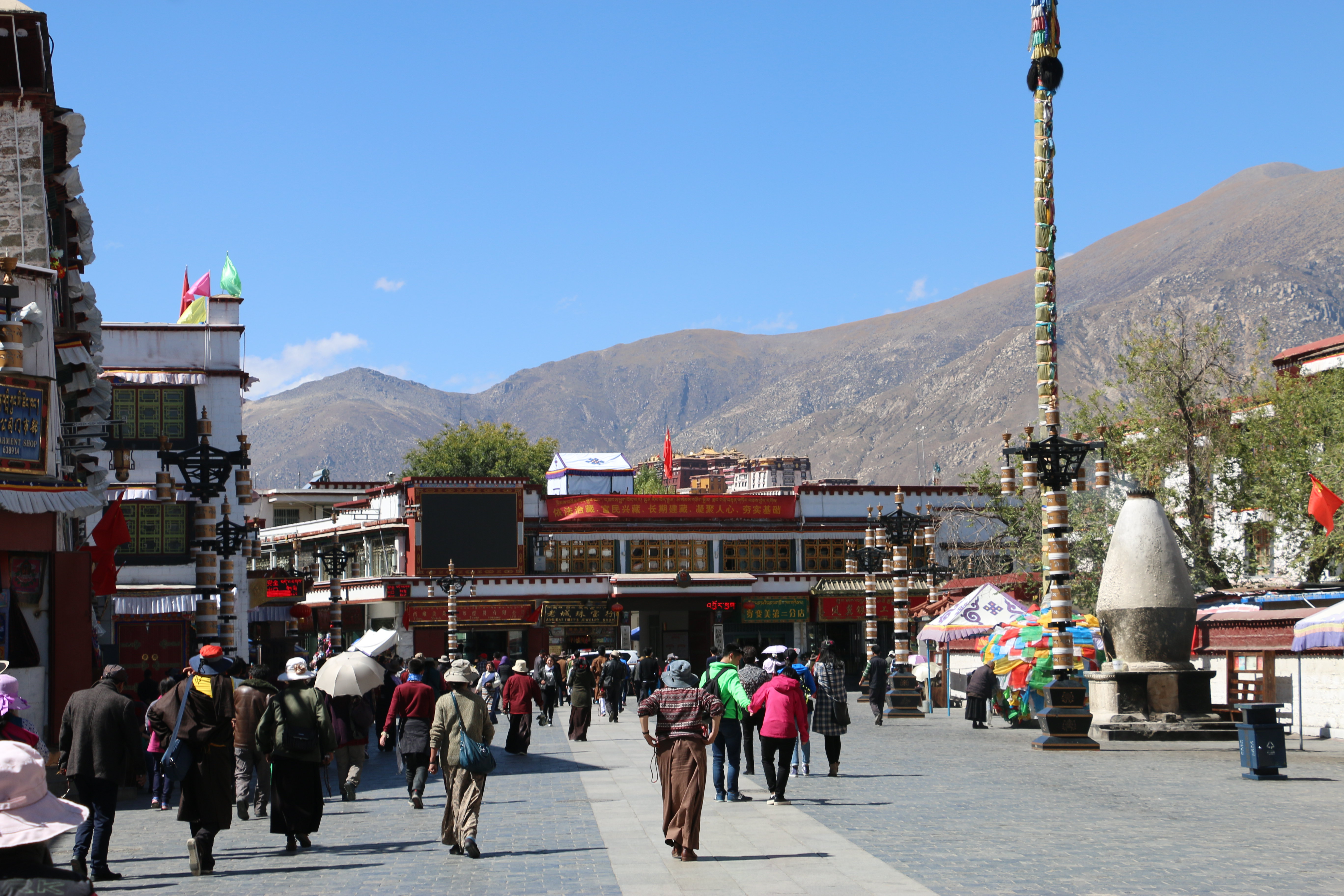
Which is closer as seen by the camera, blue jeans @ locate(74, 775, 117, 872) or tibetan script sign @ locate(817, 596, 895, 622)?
blue jeans @ locate(74, 775, 117, 872)

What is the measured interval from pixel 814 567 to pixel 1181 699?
127ft

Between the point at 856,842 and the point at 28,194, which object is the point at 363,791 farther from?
the point at 28,194

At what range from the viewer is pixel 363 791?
61.7 feet

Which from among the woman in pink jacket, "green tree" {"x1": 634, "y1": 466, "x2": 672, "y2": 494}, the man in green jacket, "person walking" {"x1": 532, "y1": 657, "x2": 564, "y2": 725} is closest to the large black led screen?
"person walking" {"x1": 532, "y1": 657, "x2": 564, "y2": 725}

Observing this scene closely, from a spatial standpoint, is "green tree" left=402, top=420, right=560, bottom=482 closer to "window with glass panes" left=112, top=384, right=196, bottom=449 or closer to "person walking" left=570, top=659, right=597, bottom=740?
"window with glass panes" left=112, top=384, right=196, bottom=449

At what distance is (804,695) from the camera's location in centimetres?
1738

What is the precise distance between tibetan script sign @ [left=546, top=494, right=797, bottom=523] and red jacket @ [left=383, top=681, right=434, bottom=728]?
43.0m

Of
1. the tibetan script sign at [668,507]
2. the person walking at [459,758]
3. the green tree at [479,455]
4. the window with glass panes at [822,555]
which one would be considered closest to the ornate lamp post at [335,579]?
the tibetan script sign at [668,507]

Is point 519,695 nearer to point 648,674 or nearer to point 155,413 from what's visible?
point 648,674

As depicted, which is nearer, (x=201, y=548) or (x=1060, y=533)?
(x=1060, y=533)

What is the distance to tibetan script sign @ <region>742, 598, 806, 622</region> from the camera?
2338 inches

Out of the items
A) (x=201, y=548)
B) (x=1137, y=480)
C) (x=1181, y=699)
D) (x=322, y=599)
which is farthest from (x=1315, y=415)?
(x=322, y=599)

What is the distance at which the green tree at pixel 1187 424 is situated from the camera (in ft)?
117

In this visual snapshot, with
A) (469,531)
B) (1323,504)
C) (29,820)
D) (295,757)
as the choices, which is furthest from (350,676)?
(469,531)
